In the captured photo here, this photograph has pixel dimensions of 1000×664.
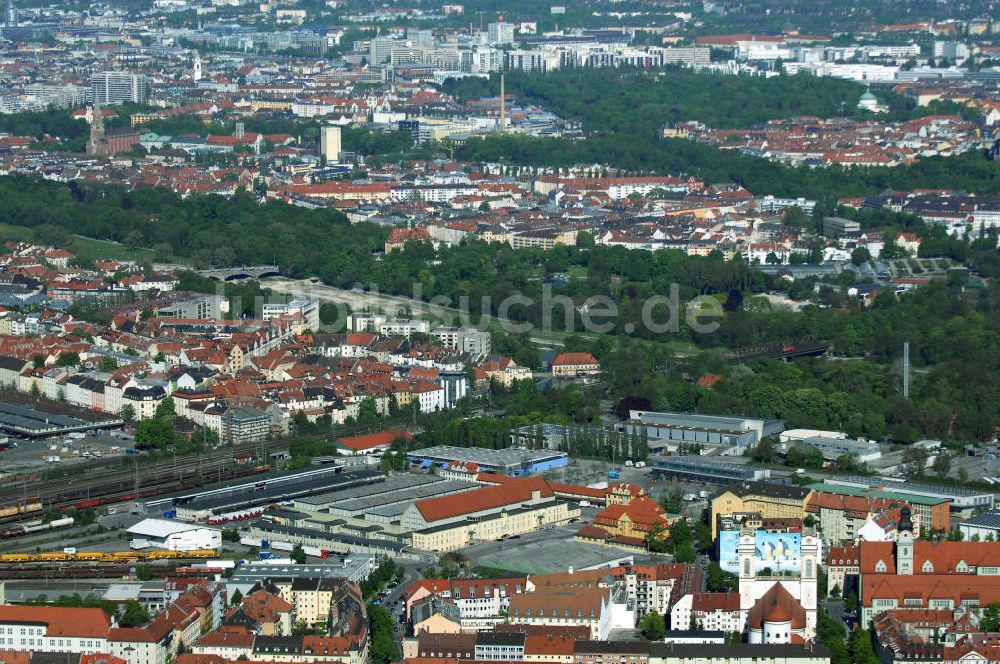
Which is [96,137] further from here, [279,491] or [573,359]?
[279,491]

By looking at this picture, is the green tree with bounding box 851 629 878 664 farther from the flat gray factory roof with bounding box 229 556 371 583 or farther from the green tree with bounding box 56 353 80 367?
the green tree with bounding box 56 353 80 367

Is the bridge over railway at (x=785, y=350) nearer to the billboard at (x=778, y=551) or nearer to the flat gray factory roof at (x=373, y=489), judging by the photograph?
the flat gray factory roof at (x=373, y=489)

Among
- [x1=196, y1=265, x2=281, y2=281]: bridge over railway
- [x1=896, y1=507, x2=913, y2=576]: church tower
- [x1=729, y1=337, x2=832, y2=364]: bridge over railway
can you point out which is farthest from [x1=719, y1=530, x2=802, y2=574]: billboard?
[x1=196, y1=265, x2=281, y2=281]: bridge over railway

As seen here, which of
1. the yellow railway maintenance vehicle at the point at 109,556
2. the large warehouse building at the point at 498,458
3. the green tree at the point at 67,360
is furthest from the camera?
the green tree at the point at 67,360

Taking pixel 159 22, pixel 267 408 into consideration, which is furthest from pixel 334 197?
pixel 159 22

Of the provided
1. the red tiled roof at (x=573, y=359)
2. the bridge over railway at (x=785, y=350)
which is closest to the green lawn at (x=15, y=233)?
the red tiled roof at (x=573, y=359)

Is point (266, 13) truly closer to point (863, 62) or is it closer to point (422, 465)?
point (863, 62)
